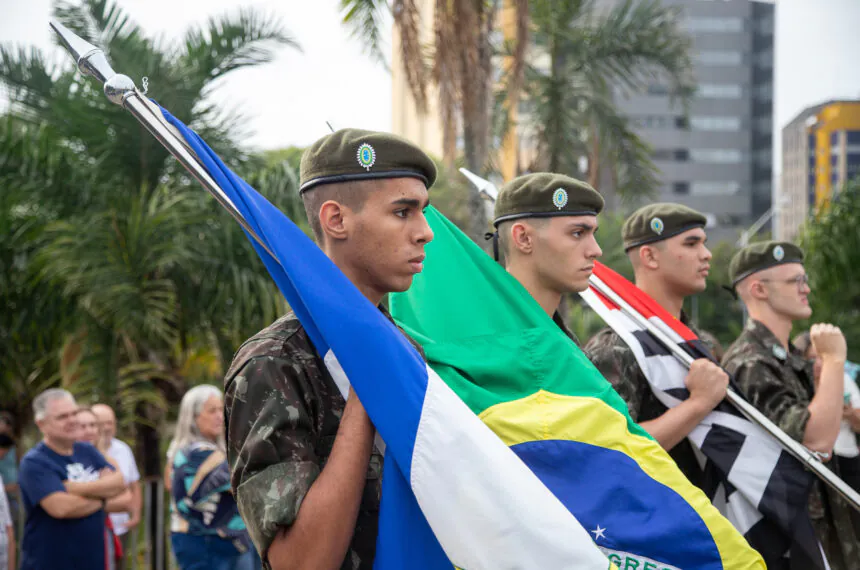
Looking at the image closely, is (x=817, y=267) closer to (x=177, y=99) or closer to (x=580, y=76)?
(x=580, y=76)

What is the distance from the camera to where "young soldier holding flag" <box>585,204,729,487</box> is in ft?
12.2

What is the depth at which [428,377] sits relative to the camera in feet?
6.85

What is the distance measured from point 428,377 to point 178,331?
7.13 m

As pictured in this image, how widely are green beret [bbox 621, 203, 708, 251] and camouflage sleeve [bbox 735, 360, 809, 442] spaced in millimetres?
712

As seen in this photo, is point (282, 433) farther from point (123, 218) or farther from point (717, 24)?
point (717, 24)

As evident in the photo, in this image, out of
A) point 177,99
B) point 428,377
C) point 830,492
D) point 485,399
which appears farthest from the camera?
point 177,99

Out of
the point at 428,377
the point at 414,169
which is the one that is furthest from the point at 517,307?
the point at 428,377

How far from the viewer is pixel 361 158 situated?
2.30 m

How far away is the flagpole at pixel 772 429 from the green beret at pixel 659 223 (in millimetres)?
626

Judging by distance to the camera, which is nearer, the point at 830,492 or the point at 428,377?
the point at 428,377

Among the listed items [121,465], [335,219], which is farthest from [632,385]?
[121,465]

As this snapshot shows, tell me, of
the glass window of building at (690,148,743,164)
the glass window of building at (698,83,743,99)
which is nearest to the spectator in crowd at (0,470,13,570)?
the glass window of building at (690,148,743,164)

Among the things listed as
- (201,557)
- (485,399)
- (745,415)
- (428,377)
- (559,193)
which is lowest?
(201,557)

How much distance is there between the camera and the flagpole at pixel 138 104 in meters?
2.12
